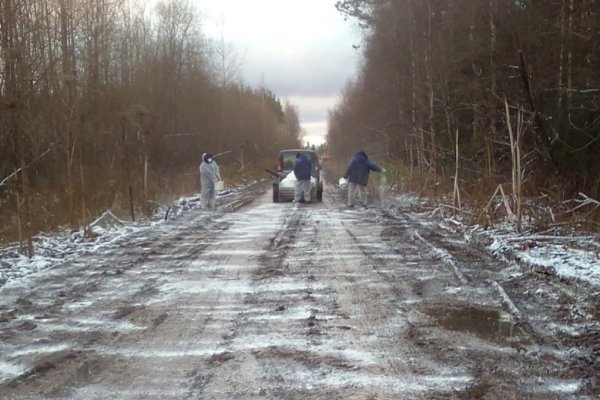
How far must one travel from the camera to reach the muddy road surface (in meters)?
4.58

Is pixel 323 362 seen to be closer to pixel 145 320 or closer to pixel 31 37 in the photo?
pixel 145 320

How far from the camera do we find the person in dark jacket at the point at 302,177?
21.7m

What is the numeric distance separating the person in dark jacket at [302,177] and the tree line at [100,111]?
507 centimetres

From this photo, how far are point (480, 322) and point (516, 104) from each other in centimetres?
1096

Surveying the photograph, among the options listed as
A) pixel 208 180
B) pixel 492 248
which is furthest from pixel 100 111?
pixel 492 248

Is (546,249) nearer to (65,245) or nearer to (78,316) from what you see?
(78,316)

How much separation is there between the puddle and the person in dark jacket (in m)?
15.1

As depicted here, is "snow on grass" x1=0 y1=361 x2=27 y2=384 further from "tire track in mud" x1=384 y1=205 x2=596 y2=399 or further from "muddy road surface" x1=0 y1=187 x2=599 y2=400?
"tire track in mud" x1=384 y1=205 x2=596 y2=399

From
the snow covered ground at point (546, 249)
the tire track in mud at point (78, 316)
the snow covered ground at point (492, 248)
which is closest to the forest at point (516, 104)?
the snow covered ground at point (546, 249)

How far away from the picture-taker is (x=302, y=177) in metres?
22.2

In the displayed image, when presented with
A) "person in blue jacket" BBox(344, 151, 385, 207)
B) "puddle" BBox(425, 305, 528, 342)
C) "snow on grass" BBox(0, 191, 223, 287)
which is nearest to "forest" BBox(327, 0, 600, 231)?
"person in blue jacket" BBox(344, 151, 385, 207)

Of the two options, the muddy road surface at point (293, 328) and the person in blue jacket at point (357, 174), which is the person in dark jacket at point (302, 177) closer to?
the person in blue jacket at point (357, 174)

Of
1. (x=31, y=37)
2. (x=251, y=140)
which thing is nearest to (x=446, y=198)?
(x=31, y=37)

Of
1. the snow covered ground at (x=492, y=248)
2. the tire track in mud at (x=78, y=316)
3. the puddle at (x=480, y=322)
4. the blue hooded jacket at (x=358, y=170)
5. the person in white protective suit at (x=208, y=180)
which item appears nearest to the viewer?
the tire track in mud at (x=78, y=316)
